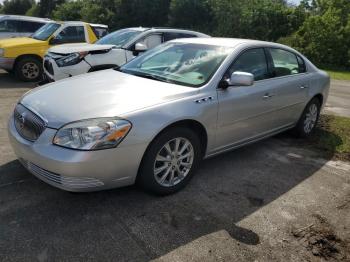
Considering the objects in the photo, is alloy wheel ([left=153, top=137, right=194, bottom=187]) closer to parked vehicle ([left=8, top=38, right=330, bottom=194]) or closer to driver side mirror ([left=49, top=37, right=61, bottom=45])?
parked vehicle ([left=8, top=38, right=330, bottom=194])

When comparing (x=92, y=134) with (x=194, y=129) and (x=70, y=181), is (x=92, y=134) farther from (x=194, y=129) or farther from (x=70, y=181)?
(x=194, y=129)

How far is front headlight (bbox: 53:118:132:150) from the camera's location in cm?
330

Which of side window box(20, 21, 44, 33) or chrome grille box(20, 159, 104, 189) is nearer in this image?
chrome grille box(20, 159, 104, 189)

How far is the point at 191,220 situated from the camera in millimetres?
3551

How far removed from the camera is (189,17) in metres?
32.3

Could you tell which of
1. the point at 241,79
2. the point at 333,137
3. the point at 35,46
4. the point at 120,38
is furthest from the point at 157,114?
the point at 35,46

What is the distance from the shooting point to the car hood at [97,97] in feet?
11.5

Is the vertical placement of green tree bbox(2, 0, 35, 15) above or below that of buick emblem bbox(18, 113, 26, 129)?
above

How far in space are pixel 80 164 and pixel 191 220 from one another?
3.76 ft

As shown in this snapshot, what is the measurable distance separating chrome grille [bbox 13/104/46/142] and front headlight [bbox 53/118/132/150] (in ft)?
0.92

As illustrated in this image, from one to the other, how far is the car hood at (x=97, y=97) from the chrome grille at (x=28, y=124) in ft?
0.19

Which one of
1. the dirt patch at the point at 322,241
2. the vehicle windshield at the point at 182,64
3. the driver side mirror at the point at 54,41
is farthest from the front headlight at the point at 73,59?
the dirt patch at the point at 322,241

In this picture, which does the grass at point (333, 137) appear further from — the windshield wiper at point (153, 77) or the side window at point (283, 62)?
the windshield wiper at point (153, 77)

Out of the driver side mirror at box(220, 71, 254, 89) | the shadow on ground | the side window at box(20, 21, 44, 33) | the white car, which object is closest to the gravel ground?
the shadow on ground
